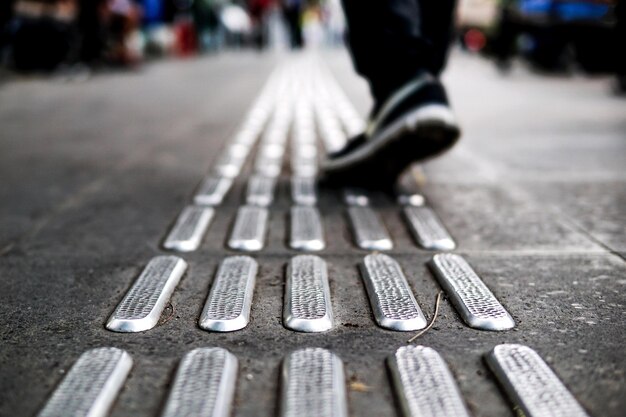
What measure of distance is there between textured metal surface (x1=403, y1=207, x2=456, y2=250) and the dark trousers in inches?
14.8

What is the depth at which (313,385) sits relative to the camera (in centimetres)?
91

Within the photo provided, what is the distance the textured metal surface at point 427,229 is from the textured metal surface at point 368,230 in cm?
8

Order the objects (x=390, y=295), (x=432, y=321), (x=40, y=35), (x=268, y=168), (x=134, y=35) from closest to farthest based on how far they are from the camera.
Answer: (x=432, y=321), (x=390, y=295), (x=268, y=168), (x=40, y=35), (x=134, y=35)

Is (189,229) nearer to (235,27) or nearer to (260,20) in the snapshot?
(260,20)

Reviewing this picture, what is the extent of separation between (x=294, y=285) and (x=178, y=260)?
30 centimetres

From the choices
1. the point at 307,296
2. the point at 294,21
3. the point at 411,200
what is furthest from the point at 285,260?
the point at 294,21

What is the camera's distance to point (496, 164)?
2.49 metres

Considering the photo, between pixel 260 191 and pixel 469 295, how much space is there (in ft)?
3.19

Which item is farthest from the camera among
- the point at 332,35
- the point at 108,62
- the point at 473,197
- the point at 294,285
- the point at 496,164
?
the point at 332,35

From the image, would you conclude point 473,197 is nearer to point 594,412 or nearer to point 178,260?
point 178,260

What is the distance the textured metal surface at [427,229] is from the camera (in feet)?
5.01

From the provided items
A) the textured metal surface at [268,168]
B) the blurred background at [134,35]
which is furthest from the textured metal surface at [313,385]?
the blurred background at [134,35]

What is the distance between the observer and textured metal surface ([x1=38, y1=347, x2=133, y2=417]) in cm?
84

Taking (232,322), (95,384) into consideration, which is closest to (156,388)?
(95,384)
